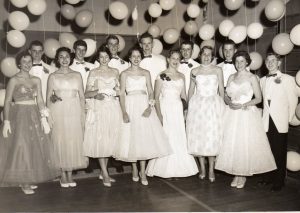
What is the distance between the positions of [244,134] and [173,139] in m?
0.83

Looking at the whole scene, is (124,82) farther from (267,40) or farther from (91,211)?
(267,40)

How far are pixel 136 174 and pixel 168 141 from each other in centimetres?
65

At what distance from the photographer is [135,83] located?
425 centimetres

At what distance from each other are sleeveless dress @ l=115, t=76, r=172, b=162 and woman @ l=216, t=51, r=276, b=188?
719 millimetres

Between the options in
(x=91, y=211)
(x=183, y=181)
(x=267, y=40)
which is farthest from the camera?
(x=267, y=40)

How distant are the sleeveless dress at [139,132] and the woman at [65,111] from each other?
0.53 m

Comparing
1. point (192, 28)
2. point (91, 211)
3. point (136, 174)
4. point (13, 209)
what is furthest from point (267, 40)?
point (13, 209)

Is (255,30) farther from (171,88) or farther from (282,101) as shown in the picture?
(171,88)

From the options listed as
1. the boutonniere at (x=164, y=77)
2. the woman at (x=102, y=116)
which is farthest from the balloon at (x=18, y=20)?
the boutonniere at (x=164, y=77)

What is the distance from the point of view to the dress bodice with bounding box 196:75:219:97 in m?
4.29

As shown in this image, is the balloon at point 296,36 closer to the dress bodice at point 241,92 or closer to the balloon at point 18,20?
the dress bodice at point 241,92

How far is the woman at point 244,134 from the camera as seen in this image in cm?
404

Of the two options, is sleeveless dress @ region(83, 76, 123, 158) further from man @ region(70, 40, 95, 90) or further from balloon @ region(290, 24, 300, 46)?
balloon @ region(290, 24, 300, 46)

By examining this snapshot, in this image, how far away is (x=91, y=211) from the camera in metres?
3.54
